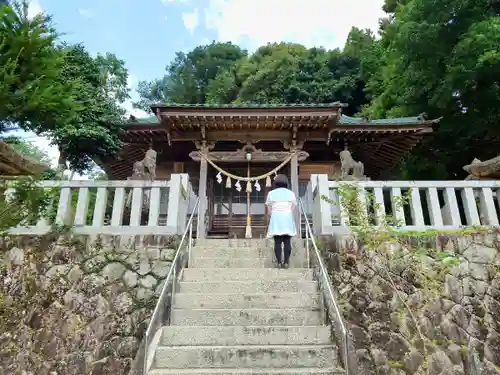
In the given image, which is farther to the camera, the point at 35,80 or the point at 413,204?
the point at 413,204

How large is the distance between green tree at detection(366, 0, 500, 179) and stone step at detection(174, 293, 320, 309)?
7569 mm

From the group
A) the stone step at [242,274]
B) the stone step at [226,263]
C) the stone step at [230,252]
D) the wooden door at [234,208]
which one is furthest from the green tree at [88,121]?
the wooden door at [234,208]

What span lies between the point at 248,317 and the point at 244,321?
66 mm

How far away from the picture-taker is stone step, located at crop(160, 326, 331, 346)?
413 centimetres

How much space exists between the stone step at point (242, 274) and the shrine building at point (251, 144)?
3113 millimetres

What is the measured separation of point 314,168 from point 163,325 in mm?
7061

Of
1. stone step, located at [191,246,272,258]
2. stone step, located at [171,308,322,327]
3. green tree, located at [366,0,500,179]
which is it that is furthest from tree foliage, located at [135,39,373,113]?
stone step, located at [171,308,322,327]

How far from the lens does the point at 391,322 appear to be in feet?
16.2

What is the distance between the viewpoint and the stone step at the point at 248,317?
4.47 m

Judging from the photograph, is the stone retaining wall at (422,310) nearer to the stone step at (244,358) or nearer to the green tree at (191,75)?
the stone step at (244,358)

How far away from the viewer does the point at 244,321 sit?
4.46 meters

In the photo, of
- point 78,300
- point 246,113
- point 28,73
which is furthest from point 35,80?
point 246,113

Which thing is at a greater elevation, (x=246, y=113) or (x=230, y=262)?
(x=246, y=113)

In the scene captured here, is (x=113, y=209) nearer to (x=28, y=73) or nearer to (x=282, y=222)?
(x=28, y=73)
